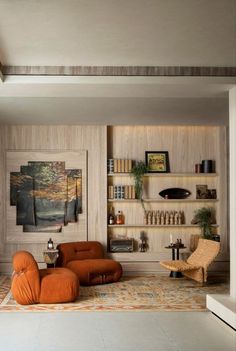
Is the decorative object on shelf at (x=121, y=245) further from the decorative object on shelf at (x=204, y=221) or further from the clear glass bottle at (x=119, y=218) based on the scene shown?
the decorative object on shelf at (x=204, y=221)

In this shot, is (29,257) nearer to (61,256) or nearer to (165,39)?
(61,256)

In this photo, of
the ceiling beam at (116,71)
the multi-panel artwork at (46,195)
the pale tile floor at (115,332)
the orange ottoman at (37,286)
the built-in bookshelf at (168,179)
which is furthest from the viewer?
the built-in bookshelf at (168,179)

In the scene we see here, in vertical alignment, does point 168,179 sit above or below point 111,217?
above

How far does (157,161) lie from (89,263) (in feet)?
9.10

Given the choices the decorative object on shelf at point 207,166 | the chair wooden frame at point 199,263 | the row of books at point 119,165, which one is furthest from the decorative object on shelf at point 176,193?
the chair wooden frame at point 199,263

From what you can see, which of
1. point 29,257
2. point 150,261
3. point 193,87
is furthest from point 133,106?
point 150,261

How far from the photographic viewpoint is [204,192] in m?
11.3

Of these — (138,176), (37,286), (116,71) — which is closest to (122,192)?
(138,176)

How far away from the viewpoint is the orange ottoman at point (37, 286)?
8.04 meters

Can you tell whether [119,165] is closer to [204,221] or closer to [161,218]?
[161,218]

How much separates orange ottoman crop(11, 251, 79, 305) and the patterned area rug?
123mm

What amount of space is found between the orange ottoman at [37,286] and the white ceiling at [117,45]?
261 centimetres

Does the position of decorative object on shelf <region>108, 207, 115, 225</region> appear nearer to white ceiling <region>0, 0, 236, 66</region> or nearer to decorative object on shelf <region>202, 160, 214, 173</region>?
decorative object on shelf <region>202, 160, 214, 173</region>

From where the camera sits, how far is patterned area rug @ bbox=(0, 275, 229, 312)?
7.82 meters
